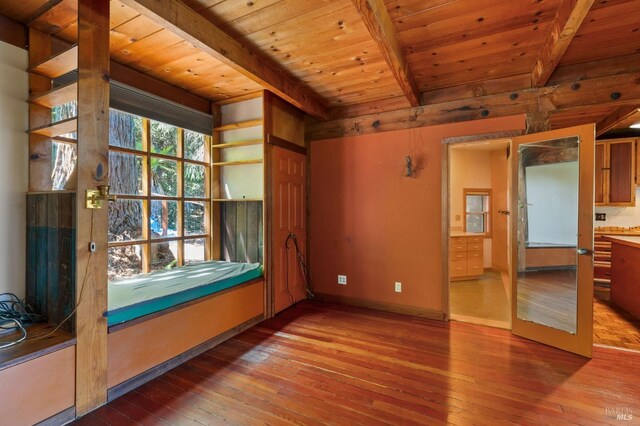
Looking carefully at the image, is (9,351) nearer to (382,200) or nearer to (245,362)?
(245,362)

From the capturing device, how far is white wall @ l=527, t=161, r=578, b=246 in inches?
105

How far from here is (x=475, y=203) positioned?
6105 mm

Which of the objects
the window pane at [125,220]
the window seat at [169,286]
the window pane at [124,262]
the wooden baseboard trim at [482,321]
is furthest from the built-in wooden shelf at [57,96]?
the wooden baseboard trim at [482,321]

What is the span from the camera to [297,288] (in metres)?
3.91

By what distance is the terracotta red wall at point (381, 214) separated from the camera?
11.1 feet

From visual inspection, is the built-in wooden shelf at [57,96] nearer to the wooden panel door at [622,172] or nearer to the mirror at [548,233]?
the mirror at [548,233]

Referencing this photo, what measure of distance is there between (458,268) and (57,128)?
559cm

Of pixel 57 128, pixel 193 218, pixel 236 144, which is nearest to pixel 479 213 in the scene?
pixel 236 144

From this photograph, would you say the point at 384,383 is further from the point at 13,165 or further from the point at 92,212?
the point at 13,165

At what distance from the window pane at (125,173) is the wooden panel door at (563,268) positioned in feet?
12.5

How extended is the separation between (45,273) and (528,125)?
433 cm

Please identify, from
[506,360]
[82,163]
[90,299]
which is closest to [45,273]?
[90,299]

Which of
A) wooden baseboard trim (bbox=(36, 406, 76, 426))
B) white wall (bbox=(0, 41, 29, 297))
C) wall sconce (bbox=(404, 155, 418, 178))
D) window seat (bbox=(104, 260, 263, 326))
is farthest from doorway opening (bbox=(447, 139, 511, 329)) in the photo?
white wall (bbox=(0, 41, 29, 297))

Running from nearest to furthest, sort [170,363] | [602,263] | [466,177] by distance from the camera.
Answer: [170,363] → [602,263] → [466,177]
